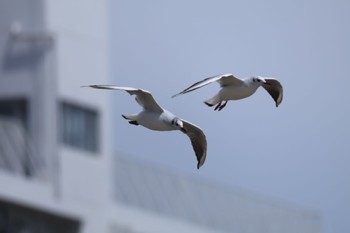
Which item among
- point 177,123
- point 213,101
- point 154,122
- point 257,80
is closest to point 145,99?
point 154,122

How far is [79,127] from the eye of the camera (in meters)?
88.4

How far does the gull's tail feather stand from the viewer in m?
48.3

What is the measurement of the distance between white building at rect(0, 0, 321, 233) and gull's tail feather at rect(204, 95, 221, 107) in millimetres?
34463

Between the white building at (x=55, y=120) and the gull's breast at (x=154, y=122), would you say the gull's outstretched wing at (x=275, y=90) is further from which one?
the white building at (x=55, y=120)

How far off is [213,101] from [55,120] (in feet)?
122

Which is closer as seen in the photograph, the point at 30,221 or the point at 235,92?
the point at 235,92

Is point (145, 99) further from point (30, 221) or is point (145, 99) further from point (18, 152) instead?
point (18, 152)

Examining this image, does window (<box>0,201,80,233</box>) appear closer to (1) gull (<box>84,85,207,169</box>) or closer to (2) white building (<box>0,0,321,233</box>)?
(2) white building (<box>0,0,321,233</box>)

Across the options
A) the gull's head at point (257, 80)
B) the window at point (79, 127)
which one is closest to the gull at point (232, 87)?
the gull's head at point (257, 80)

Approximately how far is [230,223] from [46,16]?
54.5ft

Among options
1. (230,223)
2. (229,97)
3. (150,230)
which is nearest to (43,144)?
(150,230)

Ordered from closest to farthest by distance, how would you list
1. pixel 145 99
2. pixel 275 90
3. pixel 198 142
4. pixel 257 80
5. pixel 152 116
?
pixel 152 116 < pixel 145 99 < pixel 257 80 < pixel 198 142 < pixel 275 90

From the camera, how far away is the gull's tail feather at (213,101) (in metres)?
48.3

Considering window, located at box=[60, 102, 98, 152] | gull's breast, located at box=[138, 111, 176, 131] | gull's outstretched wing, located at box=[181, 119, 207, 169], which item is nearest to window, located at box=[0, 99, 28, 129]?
window, located at box=[60, 102, 98, 152]
